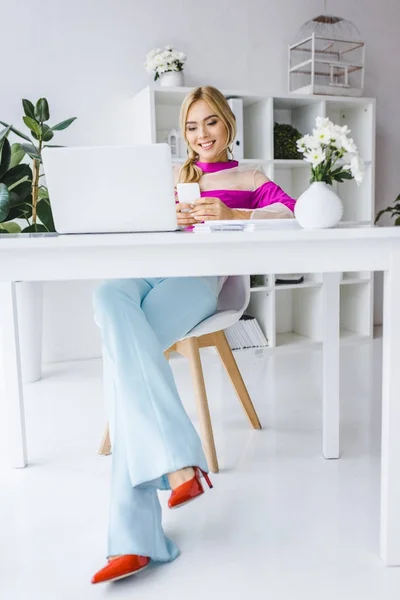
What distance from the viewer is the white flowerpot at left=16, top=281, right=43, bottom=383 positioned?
2947mm

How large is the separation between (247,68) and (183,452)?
9.76ft

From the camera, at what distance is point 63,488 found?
175cm

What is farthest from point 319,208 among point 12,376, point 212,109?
point 12,376

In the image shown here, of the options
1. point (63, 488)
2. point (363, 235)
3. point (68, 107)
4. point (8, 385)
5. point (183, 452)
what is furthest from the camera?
point (68, 107)

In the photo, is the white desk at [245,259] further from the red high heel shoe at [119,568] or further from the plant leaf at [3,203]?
the plant leaf at [3,203]

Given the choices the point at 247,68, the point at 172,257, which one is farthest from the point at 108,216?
the point at 247,68

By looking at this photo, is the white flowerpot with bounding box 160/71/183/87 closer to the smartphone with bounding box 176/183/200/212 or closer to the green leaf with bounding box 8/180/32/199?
the green leaf with bounding box 8/180/32/199

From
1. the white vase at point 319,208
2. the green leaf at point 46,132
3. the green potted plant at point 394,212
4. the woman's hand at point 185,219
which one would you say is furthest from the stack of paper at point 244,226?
the green potted plant at point 394,212

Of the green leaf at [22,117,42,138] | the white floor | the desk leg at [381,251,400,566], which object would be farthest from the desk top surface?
the green leaf at [22,117,42,138]

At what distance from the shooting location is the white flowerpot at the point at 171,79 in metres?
3.23

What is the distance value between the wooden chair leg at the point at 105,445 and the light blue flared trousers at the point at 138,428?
607 millimetres

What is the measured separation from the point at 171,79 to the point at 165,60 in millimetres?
102

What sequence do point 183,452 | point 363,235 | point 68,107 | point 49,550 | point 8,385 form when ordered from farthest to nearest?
1. point 68,107
2. point 8,385
3. point 49,550
4. point 183,452
5. point 363,235

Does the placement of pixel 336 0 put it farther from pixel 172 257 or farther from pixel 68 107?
pixel 172 257
